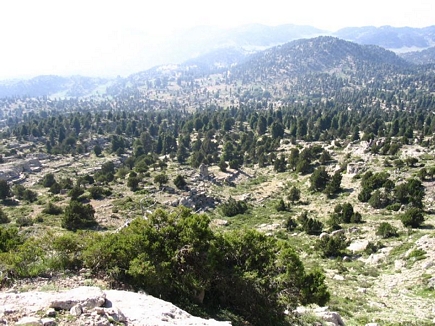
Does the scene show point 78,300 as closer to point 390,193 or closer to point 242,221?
point 242,221

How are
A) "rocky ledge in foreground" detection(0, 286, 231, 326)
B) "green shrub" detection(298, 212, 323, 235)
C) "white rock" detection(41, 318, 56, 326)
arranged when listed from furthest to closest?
"green shrub" detection(298, 212, 323, 235) < "rocky ledge in foreground" detection(0, 286, 231, 326) < "white rock" detection(41, 318, 56, 326)

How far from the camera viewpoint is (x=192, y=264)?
63.3 feet

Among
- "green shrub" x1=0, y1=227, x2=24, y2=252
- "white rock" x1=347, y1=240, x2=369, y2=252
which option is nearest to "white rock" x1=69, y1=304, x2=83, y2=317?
"green shrub" x1=0, y1=227, x2=24, y2=252

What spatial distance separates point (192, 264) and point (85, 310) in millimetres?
7549

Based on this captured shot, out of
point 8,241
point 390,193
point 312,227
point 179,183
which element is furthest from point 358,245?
point 179,183

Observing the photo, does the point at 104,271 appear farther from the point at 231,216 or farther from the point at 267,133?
the point at 267,133

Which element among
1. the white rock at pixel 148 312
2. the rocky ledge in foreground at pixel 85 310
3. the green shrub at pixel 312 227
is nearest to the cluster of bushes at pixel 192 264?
the white rock at pixel 148 312

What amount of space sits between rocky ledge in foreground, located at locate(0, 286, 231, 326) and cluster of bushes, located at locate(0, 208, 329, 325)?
3.06 m

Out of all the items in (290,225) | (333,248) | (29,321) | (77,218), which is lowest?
(290,225)

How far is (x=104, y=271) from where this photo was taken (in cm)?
1845

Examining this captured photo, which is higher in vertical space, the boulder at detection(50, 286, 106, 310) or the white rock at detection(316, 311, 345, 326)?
the boulder at detection(50, 286, 106, 310)

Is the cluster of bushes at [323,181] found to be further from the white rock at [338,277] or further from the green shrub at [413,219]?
the white rock at [338,277]

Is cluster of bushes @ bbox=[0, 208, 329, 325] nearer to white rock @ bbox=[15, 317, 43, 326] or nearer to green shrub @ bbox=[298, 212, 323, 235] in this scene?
white rock @ bbox=[15, 317, 43, 326]

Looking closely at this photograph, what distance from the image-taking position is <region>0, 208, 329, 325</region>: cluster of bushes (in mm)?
17922
